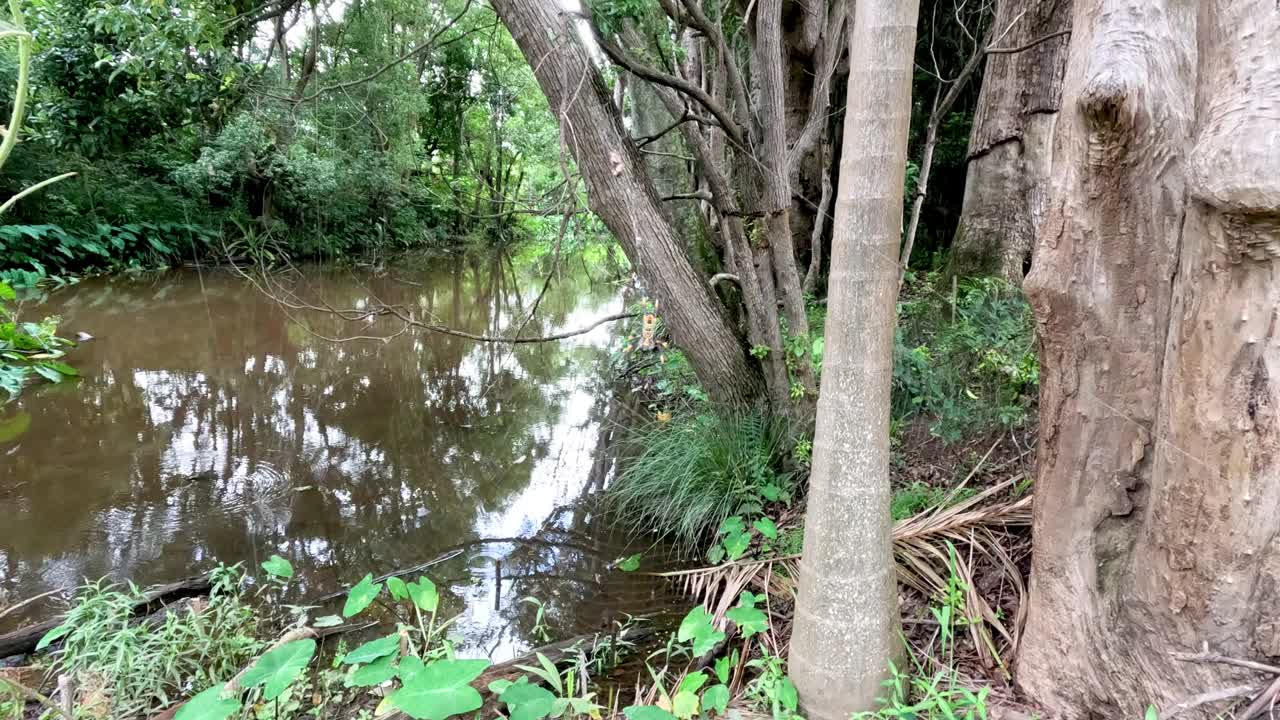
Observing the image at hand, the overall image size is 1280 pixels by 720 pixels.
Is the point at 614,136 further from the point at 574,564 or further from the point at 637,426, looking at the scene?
the point at 637,426

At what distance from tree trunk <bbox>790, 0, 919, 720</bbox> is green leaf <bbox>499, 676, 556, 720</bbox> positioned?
0.72 m

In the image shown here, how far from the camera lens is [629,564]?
3.50 metres

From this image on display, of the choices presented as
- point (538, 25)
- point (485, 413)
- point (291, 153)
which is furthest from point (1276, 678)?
point (291, 153)

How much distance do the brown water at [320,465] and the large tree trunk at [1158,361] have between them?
1881mm

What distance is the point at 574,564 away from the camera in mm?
3609

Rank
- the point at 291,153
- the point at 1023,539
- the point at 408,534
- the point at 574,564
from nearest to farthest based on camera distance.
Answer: the point at 1023,539 < the point at 574,564 < the point at 408,534 < the point at 291,153

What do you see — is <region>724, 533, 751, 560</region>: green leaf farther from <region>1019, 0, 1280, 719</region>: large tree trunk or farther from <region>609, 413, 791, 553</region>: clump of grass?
<region>1019, 0, 1280, 719</region>: large tree trunk

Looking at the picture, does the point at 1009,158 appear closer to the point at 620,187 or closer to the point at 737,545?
the point at 620,187

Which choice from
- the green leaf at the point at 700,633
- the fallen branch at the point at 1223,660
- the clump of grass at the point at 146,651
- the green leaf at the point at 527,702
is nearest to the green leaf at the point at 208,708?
the green leaf at the point at 527,702

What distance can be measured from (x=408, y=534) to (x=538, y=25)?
2.85 m

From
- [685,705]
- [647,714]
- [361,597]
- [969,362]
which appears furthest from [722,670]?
[969,362]

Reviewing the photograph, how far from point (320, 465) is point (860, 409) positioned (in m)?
4.32

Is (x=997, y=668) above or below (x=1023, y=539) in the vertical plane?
below

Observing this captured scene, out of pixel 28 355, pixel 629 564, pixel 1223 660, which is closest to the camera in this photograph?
pixel 1223 660
